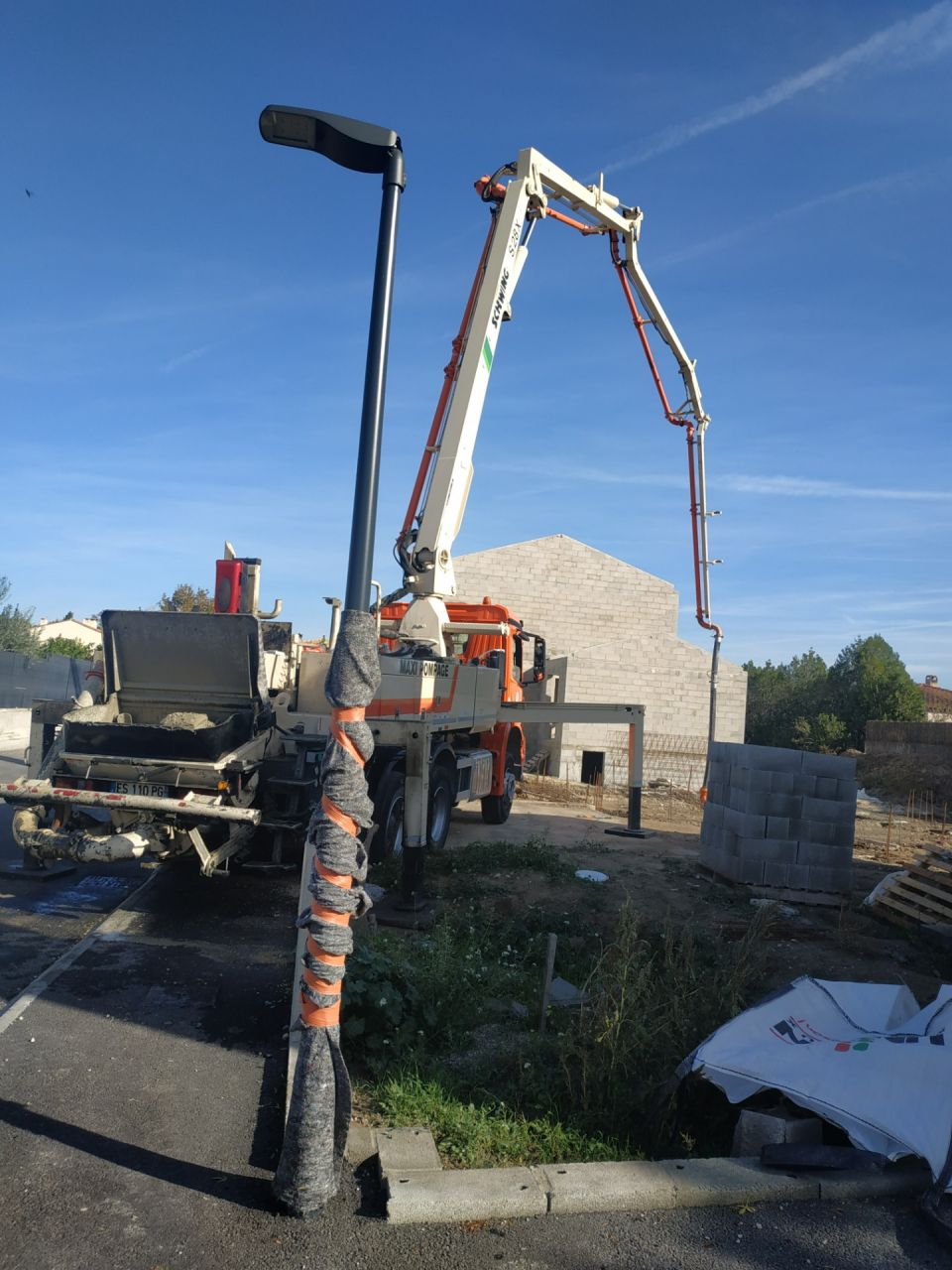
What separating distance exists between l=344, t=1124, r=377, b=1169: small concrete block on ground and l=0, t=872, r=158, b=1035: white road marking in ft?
7.37

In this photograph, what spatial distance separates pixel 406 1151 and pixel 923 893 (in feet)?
22.6

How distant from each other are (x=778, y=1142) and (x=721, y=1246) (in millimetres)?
→ 636

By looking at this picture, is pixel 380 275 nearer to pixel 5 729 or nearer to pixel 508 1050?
pixel 508 1050

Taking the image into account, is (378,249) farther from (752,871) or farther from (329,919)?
A: (752,871)

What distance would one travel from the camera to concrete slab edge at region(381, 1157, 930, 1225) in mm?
3529

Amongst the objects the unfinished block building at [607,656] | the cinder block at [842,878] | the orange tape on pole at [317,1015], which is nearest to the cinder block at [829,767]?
the cinder block at [842,878]

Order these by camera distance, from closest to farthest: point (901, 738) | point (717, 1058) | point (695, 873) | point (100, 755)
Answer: point (717, 1058)
point (100, 755)
point (695, 873)
point (901, 738)

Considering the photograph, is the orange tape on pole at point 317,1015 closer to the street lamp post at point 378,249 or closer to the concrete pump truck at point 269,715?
the street lamp post at point 378,249

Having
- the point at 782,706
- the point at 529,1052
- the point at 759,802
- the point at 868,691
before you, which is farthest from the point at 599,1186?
the point at 782,706

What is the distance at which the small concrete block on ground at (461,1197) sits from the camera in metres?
3.49

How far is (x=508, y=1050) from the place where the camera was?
4945 millimetres

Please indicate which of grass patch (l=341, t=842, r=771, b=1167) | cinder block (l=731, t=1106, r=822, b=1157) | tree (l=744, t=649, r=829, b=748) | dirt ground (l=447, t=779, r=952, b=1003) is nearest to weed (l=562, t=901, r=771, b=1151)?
grass patch (l=341, t=842, r=771, b=1167)

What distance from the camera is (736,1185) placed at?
3.70 meters

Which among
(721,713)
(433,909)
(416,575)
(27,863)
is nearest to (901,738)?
(721,713)
